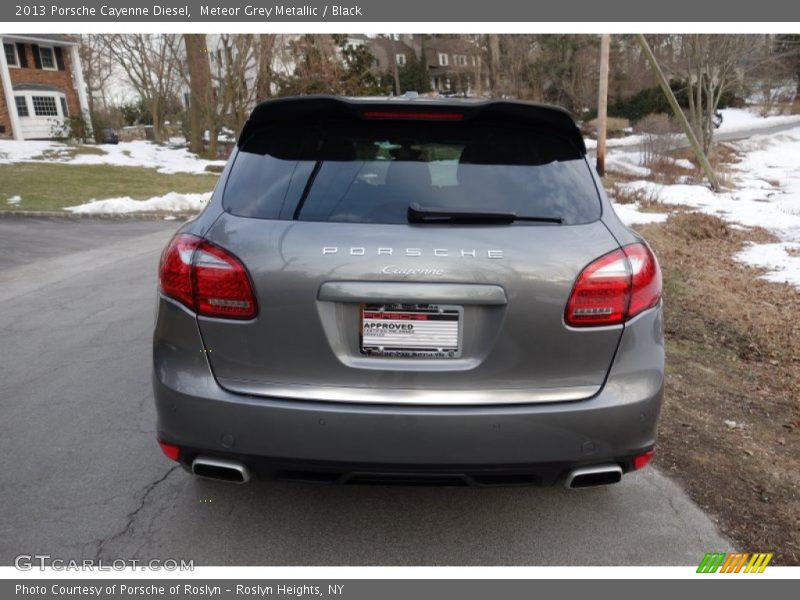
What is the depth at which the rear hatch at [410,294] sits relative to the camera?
Answer: 7.47ft

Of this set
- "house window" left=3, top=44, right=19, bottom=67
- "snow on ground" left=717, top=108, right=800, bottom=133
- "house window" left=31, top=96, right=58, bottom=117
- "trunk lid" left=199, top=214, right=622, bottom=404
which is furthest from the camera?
"snow on ground" left=717, top=108, right=800, bottom=133

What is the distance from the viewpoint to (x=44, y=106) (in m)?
43.0

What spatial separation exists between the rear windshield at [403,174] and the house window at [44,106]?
47895 mm

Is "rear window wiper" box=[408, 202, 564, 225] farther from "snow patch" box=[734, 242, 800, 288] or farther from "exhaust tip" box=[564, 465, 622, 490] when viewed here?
"snow patch" box=[734, 242, 800, 288]

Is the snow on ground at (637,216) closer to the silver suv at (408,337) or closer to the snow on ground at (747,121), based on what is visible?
the silver suv at (408,337)

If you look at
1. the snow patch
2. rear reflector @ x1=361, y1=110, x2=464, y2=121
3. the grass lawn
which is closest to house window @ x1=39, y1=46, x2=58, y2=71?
the grass lawn

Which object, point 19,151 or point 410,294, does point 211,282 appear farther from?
point 19,151

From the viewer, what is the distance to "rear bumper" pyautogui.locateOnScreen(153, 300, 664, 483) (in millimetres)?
2291

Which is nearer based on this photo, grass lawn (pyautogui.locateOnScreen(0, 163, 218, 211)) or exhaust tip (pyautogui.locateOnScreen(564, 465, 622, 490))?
exhaust tip (pyautogui.locateOnScreen(564, 465, 622, 490))

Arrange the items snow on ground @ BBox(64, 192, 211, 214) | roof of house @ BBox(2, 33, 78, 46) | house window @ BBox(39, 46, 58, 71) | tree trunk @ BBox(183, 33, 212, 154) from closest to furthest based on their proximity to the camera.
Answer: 1. snow on ground @ BBox(64, 192, 211, 214)
2. tree trunk @ BBox(183, 33, 212, 154)
3. roof of house @ BBox(2, 33, 78, 46)
4. house window @ BBox(39, 46, 58, 71)

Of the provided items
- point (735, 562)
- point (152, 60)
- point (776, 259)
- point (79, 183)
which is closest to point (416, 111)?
point (735, 562)

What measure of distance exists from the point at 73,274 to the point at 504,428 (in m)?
7.83

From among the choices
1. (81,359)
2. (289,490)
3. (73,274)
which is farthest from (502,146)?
(73,274)

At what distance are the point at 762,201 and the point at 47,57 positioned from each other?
4628 cm
